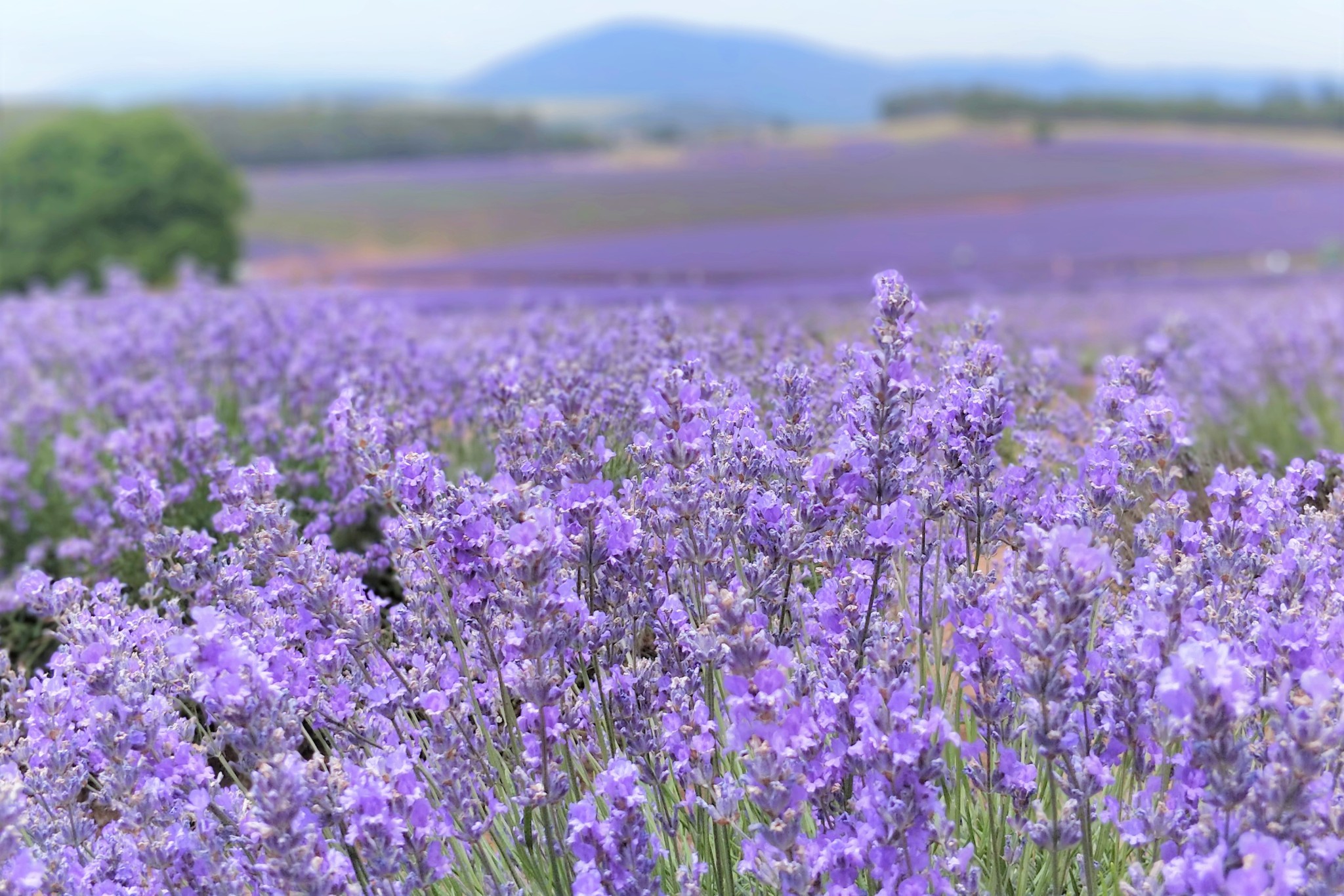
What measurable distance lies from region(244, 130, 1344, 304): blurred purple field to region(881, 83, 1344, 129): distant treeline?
1.66 metres

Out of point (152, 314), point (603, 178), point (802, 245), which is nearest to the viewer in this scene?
Answer: point (152, 314)

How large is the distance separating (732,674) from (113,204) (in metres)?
13.5

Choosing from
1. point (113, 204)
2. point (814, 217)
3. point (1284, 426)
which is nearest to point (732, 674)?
point (1284, 426)

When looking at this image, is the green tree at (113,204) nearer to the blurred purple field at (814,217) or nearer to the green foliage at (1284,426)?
the blurred purple field at (814,217)

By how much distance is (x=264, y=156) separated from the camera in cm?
2912

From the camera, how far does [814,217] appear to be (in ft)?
67.7

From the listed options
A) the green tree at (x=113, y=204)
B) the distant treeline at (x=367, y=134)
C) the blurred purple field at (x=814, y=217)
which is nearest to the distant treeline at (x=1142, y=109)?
the blurred purple field at (x=814, y=217)

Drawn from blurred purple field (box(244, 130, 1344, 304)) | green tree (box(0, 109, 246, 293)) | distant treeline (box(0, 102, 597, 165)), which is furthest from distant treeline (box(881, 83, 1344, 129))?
green tree (box(0, 109, 246, 293))

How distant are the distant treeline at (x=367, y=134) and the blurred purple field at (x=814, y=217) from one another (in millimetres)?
1362

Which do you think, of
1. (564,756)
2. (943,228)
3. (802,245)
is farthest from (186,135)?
(564,756)

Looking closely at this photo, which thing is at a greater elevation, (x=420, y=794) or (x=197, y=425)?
(x=197, y=425)

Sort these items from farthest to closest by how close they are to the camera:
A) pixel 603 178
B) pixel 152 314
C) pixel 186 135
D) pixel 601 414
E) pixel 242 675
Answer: pixel 603 178
pixel 186 135
pixel 152 314
pixel 601 414
pixel 242 675

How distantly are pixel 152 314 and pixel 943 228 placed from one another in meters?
15.2

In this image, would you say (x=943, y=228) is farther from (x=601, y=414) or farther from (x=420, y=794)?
(x=420, y=794)
